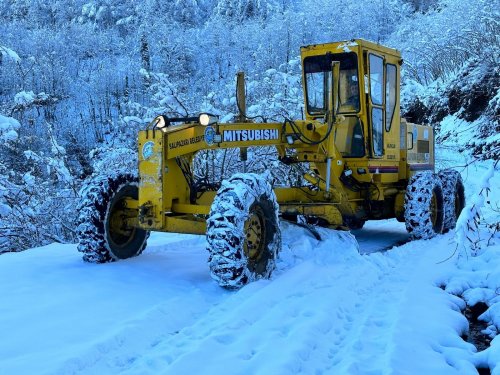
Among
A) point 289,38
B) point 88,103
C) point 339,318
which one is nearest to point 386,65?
point 339,318

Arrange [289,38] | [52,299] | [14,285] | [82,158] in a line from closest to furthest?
[52,299] → [14,285] → [82,158] → [289,38]

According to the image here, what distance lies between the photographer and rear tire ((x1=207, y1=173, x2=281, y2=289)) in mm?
4852

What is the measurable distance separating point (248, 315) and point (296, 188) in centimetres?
372

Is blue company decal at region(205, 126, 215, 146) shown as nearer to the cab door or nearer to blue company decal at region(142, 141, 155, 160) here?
blue company decal at region(142, 141, 155, 160)

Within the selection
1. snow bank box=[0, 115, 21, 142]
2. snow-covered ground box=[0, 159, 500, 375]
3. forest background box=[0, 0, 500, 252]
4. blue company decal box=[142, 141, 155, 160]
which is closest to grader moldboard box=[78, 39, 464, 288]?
blue company decal box=[142, 141, 155, 160]

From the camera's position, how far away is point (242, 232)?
16.2ft

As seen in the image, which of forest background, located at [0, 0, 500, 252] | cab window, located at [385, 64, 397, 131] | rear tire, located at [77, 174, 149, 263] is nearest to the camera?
rear tire, located at [77, 174, 149, 263]

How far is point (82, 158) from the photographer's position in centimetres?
2353

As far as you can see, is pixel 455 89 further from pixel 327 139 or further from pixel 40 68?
pixel 40 68

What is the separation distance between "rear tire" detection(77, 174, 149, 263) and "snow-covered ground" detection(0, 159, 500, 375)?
18 cm

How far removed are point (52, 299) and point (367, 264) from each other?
3411 mm

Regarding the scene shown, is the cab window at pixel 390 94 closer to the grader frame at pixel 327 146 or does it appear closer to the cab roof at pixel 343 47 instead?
the grader frame at pixel 327 146

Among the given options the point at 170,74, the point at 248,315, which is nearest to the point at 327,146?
the point at 248,315

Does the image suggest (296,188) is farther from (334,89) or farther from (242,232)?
(242,232)
